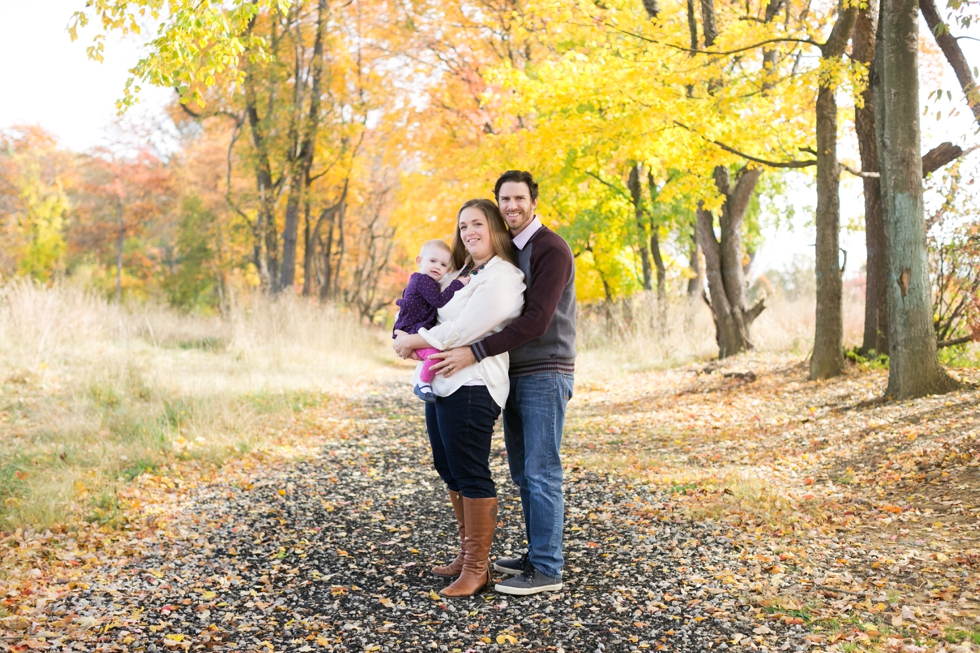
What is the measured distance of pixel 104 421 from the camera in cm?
709

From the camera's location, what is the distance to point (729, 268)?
12531 mm

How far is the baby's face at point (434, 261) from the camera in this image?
12.2 feet

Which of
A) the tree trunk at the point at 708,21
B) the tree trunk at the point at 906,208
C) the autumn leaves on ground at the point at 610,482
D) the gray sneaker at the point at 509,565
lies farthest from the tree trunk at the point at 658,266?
the gray sneaker at the point at 509,565

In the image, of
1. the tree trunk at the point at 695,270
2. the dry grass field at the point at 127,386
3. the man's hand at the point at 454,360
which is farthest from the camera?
the tree trunk at the point at 695,270

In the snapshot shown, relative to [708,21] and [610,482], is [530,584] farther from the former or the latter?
[708,21]

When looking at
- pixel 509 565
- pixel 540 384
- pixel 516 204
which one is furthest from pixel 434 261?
pixel 509 565

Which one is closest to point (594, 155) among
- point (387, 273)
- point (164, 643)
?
point (164, 643)

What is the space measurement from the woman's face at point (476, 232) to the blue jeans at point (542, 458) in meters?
0.62

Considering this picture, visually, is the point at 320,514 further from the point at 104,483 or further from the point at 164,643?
the point at 164,643

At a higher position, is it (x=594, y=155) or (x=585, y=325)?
(x=594, y=155)

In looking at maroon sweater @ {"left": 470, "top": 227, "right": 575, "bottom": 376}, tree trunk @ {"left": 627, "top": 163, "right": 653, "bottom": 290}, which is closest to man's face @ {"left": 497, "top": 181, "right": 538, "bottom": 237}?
maroon sweater @ {"left": 470, "top": 227, "right": 575, "bottom": 376}

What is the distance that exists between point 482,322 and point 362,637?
1.43 meters

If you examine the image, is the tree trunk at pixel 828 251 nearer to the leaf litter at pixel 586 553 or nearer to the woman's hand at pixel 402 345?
the leaf litter at pixel 586 553

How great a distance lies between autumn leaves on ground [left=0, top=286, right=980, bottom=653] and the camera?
3.35m
